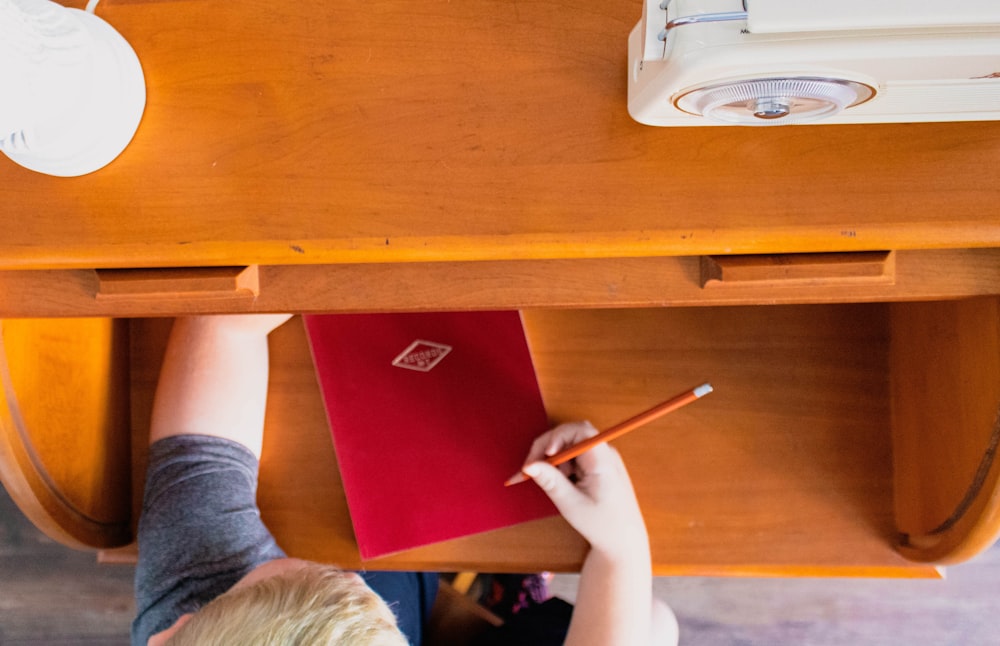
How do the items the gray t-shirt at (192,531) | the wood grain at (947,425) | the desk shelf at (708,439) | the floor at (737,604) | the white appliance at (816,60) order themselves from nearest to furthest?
the white appliance at (816,60)
the wood grain at (947,425)
the gray t-shirt at (192,531)
the desk shelf at (708,439)
the floor at (737,604)

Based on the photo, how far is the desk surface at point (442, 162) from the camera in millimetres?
510

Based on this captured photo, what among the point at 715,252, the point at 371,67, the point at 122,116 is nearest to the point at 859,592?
the point at 715,252

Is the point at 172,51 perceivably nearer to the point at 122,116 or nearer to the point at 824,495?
the point at 122,116

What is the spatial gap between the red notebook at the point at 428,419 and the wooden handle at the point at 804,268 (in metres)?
0.44

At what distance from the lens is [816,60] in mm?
420

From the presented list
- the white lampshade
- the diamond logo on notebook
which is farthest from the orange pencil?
the white lampshade

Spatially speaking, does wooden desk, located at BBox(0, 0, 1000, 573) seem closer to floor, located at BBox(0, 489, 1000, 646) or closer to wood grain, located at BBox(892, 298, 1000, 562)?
wood grain, located at BBox(892, 298, 1000, 562)

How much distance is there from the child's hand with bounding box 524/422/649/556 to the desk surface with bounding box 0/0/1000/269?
40 centimetres

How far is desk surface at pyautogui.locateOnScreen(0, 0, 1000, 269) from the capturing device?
510 millimetres

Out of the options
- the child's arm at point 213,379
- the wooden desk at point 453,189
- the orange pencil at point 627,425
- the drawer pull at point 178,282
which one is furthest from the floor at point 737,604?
the drawer pull at point 178,282

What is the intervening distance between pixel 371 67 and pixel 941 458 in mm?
708

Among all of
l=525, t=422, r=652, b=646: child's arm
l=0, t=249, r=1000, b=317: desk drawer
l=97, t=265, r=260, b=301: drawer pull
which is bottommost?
l=525, t=422, r=652, b=646: child's arm

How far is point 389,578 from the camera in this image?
103 centimetres

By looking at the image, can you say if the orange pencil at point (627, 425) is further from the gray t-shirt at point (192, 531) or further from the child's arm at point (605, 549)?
the gray t-shirt at point (192, 531)
